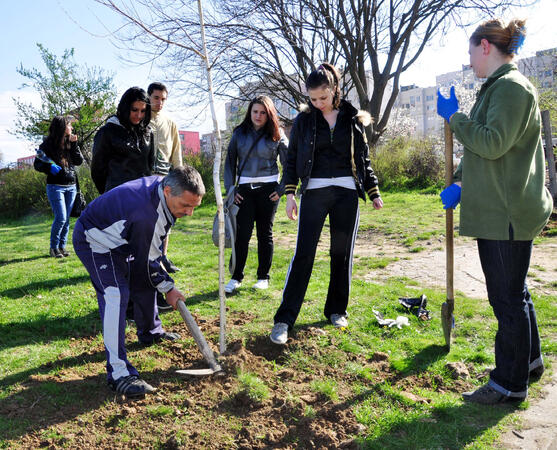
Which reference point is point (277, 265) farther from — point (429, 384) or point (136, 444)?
point (136, 444)

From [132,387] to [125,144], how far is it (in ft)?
7.11

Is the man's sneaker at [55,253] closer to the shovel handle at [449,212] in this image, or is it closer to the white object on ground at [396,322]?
the white object on ground at [396,322]

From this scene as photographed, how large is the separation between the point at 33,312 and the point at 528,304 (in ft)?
14.0

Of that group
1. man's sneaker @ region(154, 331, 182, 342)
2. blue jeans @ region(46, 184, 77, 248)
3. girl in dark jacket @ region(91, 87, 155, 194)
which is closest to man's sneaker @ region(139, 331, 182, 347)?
man's sneaker @ region(154, 331, 182, 342)

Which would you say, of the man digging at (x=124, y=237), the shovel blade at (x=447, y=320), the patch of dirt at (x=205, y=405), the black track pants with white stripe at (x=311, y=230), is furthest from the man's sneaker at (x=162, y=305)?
the shovel blade at (x=447, y=320)

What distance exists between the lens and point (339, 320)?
373 centimetres

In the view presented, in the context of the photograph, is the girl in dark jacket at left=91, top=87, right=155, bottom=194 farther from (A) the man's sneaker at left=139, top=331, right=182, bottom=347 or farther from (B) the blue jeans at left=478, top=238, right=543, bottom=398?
(B) the blue jeans at left=478, top=238, right=543, bottom=398

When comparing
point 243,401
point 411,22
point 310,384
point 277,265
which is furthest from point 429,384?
point 411,22

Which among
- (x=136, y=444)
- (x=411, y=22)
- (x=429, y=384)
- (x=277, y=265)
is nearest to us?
(x=136, y=444)

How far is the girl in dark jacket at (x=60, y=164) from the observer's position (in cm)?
629

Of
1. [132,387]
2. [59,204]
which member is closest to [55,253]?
[59,204]

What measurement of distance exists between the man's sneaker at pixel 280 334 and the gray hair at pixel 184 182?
4.34 feet

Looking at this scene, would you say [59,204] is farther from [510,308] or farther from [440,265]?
[510,308]

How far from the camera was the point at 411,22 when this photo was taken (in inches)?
555
